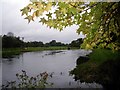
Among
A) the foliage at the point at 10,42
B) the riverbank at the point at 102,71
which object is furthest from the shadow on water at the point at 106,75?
the foliage at the point at 10,42

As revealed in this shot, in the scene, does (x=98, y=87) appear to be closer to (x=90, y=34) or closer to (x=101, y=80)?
(x=101, y=80)

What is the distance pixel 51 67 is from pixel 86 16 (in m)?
13.7

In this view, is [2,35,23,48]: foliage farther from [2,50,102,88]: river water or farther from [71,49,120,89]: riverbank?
[71,49,120,89]: riverbank

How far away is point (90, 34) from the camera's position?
15.3 feet

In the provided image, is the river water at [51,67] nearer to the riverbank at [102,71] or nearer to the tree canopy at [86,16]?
the riverbank at [102,71]

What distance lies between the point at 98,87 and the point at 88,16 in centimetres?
819

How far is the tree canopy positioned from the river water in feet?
24.0

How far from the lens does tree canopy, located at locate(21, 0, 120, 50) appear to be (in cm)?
327

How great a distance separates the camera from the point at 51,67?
1756cm

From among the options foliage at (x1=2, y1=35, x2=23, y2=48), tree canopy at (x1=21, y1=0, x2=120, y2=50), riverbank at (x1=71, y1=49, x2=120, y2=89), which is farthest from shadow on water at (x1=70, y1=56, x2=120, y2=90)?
tree canopy at (x1=21, y1=0, x2=120, y2=50)

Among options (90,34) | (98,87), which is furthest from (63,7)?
(98,87)

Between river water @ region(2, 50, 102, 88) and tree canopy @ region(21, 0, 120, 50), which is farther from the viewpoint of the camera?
river water @ region(2, 50, 102, 88)

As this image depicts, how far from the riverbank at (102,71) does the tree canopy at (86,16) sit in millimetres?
6268

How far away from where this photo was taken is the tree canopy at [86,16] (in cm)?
327
